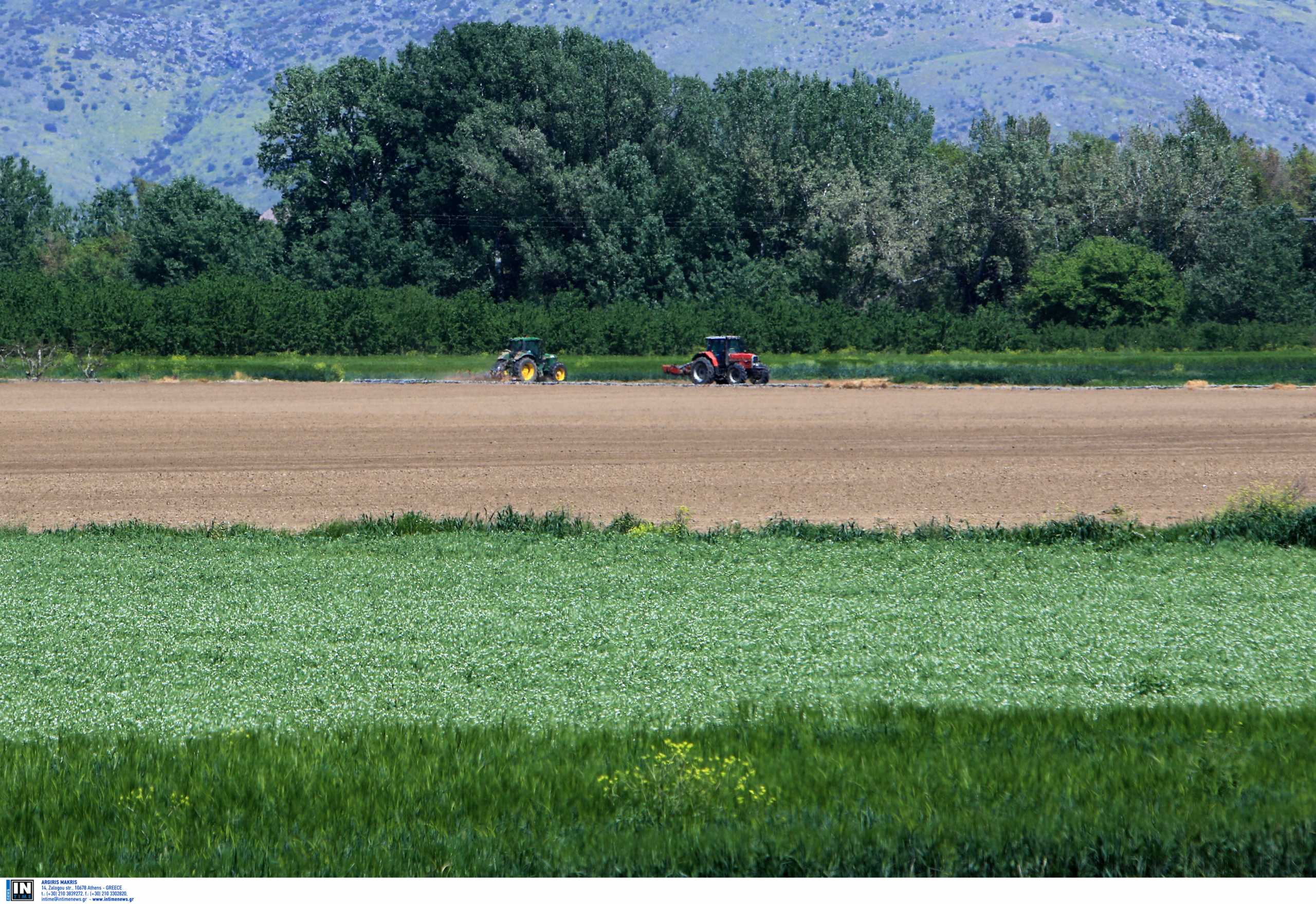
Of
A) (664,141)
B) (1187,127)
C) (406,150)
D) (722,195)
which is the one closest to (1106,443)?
(722,195)

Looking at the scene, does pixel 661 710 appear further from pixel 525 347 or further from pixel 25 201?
pixel 25 201

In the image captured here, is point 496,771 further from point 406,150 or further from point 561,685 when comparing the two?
point 406,150

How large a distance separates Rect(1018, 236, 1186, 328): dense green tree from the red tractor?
29386mm

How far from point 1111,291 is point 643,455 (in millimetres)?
57770

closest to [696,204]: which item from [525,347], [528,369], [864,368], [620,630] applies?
[864,368]

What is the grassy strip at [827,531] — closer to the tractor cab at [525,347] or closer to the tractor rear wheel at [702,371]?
the tractor rear wheel at [702,371]

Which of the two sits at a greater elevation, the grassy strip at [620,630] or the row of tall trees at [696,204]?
the row of tall trees at [696,204]

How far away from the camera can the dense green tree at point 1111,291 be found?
7894 cm

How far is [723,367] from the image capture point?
56.2 meters

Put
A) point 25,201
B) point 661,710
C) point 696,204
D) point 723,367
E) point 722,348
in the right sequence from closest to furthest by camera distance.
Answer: point 661,710 → point 723,367 → point 722,348 → point 696,204 → point 25,201

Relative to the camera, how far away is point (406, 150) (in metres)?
106

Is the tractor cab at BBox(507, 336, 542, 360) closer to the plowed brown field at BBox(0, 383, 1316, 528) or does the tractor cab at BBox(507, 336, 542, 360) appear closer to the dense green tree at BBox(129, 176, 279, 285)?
the plowed brown field at BBox(0, 383, 1316, 528)

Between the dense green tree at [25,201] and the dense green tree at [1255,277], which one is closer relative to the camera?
the dense green tree at [1255,277]

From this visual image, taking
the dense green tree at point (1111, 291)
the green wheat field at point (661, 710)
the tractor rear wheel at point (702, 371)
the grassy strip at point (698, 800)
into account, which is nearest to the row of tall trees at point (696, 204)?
the dense green tree at point (1111, 291)
